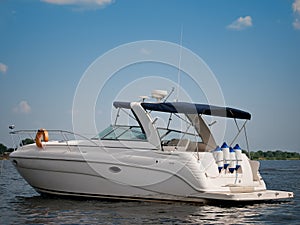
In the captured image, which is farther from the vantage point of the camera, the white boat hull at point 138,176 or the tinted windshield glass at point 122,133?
the tinted windshield glass at point 122,133

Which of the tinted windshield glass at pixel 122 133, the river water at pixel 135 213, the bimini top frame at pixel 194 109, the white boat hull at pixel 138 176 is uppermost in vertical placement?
the bimini top frame at pixel 194 109

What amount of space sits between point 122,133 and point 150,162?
1.37 m

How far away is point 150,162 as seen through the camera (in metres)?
13.6

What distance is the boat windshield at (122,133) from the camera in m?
14.2

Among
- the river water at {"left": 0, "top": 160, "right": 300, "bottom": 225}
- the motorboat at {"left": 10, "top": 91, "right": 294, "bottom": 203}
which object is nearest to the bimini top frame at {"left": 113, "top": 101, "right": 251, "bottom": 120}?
the motorboat at {"left": 10, "top": 91, "right": 294, "bottom": 203}

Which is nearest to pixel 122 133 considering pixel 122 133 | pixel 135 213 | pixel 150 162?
pixel 122 133

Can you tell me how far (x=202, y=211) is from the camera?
41.4 feet

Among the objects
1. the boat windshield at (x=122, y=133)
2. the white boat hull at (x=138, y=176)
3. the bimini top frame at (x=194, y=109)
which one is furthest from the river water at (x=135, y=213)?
the bimini top frame at (x=194, y=109)

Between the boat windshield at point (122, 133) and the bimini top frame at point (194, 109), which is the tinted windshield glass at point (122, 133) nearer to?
the boat windshield at point (122, 133)

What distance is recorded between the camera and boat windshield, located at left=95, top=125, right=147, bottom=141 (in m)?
14.2

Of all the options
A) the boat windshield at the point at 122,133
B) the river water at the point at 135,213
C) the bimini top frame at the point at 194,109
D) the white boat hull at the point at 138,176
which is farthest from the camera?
the boat windshield at the point at 122,133

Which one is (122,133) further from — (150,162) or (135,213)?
(135,213)

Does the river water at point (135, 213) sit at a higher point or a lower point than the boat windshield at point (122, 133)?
lower

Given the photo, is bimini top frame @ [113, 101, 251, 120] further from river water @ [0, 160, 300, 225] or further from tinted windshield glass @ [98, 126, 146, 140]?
river water @ [0, 160, 300, 225]
